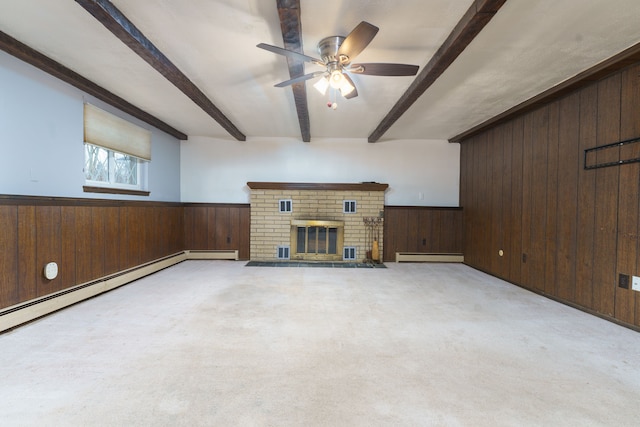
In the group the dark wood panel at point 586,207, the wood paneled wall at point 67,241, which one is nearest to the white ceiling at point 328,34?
the dark wood panel at point 586,207

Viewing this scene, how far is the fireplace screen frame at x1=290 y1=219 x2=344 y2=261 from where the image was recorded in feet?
17.3

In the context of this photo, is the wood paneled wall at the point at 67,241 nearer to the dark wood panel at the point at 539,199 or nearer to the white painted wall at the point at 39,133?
the white painted wall at the point at 39,133

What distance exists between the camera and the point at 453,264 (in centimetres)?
515

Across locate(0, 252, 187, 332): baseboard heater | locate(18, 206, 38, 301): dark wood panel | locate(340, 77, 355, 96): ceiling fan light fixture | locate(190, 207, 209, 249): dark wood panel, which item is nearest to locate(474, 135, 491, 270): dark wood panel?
locate(340, 77, 355, 96): ceiling fan light fixture

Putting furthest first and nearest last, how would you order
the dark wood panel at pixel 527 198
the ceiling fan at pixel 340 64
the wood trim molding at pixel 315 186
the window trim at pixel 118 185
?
A: the wood trim molding at pixel 315 186 → the dark wood panel at pixel 527 198 → the window trim at pixel 118 185 → the ceiling fan at pixel 340 64

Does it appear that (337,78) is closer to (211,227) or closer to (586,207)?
(586,207)

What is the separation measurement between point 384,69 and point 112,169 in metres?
3.74

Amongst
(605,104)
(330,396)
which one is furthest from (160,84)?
(605,104)

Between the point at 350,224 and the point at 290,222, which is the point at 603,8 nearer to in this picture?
the point at 350,224

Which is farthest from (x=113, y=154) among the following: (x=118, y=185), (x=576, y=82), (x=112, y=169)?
(x=576, y=82)

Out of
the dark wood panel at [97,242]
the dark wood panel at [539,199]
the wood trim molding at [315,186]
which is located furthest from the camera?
the wood trim molding at [315,186]

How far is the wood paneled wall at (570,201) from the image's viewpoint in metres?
2.51

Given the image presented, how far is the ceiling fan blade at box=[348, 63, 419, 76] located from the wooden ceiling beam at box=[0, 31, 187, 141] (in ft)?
9.17

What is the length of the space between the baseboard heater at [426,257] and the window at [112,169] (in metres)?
4.75
